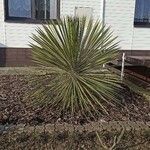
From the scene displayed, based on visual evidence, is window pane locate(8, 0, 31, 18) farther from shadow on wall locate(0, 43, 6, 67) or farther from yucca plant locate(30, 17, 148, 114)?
yucca plant locate(30, 17, 148, 114)

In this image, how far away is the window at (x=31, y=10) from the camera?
9359mm

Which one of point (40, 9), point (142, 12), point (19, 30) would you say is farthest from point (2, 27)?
point (142, 12)

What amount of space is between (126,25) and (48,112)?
5.87m

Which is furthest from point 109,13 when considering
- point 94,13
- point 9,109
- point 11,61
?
point 9,109

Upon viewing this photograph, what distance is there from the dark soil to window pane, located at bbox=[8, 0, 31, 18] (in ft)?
12.8

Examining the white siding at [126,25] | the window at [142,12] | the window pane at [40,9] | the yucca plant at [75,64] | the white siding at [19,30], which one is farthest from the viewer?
the window at [142,12]

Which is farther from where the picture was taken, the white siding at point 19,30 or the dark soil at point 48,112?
the white siding at point 19,30

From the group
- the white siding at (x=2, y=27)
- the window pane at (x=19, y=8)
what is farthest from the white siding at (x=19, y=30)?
the window pane at (x=19, y=8)

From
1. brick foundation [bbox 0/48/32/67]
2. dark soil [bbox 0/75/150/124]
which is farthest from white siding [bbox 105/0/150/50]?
dark soil [bbox 0/75/150/124]

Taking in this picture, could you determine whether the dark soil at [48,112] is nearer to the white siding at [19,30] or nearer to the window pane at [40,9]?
the white siding at [19,30]

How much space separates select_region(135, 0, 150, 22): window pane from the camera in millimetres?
10500

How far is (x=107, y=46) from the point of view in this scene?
196 inches

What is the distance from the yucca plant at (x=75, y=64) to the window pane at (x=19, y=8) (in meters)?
4.64

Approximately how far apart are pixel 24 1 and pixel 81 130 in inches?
235
